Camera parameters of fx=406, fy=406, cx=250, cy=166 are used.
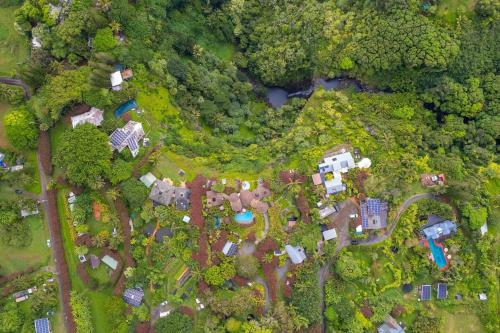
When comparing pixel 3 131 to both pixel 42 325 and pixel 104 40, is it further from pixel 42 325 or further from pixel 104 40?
pixel 42 325

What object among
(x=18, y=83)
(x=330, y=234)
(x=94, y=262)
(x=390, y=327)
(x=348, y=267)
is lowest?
(x=390, y=327)

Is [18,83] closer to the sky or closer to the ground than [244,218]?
closer to the sky

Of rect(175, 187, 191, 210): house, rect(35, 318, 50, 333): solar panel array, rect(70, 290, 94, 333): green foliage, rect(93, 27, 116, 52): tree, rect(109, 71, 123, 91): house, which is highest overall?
rect(93, 27, 116, 52): tree

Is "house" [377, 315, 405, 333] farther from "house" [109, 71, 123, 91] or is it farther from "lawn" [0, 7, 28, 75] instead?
"lawn" [0, 7, 28, 75]

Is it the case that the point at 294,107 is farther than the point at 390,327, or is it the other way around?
the point at 294,107

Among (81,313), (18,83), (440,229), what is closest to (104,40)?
(18,83)

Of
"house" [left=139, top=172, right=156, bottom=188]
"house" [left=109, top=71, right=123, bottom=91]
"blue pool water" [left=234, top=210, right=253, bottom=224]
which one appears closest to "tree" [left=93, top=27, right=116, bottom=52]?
"house" [left=109, top=71, right=123, bottom=91]
